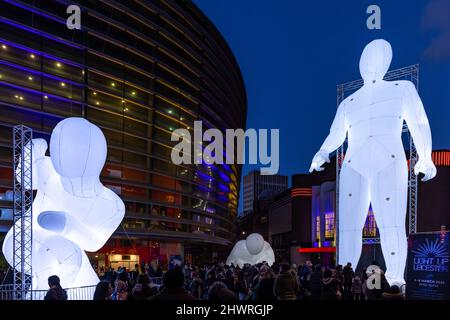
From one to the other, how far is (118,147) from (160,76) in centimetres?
736

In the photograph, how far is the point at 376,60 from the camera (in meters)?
11.2

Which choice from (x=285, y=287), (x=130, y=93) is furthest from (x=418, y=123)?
(x=130, y=93)

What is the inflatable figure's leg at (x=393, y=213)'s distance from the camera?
1036cm

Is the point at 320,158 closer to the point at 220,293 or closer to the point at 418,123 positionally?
the point at 418,123

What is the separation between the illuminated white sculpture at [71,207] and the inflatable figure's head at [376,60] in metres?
6.94

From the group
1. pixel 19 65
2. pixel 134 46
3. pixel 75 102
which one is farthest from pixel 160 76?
pixel 19 65

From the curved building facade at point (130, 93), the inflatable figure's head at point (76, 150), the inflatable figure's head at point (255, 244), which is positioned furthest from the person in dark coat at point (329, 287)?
the inflatable figure's head at point (255, 244)

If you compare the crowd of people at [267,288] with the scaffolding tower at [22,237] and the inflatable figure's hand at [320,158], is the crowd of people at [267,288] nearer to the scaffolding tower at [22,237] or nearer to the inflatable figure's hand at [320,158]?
the inflatable figure's hand at [320,158]

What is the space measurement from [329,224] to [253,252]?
23.6 m

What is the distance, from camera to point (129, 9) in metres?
31.0

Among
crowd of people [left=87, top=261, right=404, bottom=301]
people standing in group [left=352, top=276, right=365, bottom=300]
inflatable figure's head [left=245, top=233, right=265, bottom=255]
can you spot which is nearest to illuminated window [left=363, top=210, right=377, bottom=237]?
inflatable figure's head [left=245, top=233, right=265, bottom=255]

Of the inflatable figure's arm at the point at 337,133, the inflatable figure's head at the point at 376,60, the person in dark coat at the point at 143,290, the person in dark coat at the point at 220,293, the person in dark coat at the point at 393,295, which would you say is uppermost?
the inflatable figure's head at the point at 376,60
